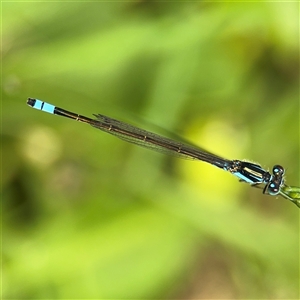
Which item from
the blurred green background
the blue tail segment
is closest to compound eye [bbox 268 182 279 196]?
the blurred green background

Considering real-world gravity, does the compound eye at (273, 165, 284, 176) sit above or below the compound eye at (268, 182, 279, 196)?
above

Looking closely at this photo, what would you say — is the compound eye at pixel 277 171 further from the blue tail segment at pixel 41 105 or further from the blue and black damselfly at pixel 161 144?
the blue tail segment at pixel 41 105

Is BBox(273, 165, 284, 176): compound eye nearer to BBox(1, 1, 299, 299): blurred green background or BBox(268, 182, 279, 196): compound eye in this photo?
BBox(268, 182, 279, 196): compound eye

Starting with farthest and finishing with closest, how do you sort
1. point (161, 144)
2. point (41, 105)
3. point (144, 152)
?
point (144, 152) < point (161, 144) < point (41, 105)

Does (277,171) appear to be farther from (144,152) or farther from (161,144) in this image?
(144,152)

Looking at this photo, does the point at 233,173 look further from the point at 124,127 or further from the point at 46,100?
the point at 46,100

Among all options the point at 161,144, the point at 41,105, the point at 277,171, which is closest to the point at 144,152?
the point at 161,144

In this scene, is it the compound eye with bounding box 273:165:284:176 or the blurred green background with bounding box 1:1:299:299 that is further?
the blurred green background with bounding box 1:1:299:299

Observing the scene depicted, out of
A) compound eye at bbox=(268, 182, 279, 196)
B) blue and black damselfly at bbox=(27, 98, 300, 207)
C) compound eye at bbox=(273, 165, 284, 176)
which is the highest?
blue and black damselfly at bbox=(27, 98, 300, 207)

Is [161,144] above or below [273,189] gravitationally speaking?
above

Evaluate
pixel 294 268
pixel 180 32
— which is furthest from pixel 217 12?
pixel 294 268
